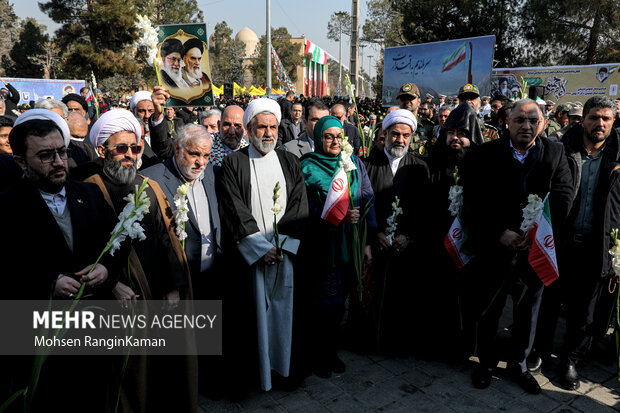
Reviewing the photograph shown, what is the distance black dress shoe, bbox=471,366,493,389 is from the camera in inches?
124

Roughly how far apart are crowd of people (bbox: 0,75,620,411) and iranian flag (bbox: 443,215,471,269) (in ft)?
0.14

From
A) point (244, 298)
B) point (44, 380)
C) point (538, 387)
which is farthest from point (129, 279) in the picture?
point (538, 387)

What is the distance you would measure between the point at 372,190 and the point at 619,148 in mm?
1780

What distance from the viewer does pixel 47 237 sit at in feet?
6.38

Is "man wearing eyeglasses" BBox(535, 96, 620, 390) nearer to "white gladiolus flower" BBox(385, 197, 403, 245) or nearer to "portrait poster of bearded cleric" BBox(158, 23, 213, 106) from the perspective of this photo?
"white gladiolus flower" BBox(385, 197, 403, 245)

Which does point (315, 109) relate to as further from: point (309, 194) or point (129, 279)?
point (129, 279)

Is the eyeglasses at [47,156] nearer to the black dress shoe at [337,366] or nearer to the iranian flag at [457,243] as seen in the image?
the black dress shoe at [337,366]

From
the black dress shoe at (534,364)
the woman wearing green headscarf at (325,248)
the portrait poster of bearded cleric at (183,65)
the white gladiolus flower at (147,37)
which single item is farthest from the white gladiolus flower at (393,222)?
the portrait poster of bearded cleric at (183,65)

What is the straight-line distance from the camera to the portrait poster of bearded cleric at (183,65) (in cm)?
444

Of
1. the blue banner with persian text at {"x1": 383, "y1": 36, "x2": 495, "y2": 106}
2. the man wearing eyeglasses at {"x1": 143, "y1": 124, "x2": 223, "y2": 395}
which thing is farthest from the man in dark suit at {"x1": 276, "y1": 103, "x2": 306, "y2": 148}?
the blue banner with persian text at {"x1": 383, "y1": 36, "x2": 495, "y2": 106}

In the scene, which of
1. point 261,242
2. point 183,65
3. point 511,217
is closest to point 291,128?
point 183,65

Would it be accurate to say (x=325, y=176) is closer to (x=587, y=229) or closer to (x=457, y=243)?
(x=457, y=243)

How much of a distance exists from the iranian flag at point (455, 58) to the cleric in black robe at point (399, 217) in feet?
45.5

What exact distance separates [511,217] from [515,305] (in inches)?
26.2
